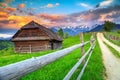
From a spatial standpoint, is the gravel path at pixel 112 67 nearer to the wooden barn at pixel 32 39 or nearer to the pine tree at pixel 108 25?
the wooden barn at pixel 32 39

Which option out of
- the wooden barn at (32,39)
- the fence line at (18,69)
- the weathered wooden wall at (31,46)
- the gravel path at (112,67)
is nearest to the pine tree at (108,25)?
the wooden barn at (32,39)

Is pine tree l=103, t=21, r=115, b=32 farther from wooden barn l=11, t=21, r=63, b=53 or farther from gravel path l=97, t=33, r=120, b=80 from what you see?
gravel path l=97, t=33, r=120, b=80

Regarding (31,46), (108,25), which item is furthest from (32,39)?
(108,25)

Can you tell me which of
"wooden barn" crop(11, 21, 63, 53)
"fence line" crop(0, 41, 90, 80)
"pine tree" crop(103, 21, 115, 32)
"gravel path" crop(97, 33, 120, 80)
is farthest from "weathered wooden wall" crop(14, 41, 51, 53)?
"pine tree" crop(103, 21, 115, 32)

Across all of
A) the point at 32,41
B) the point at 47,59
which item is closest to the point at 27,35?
the point at 32,41

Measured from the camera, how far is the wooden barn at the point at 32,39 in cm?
3319

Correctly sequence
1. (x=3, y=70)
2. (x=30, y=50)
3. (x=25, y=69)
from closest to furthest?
(x=3, y=70)
(x=25, y=69)
(x=30, y=50)

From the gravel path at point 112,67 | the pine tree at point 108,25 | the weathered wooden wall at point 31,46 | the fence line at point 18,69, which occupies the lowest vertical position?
the weathered wooden wall at point 31,46

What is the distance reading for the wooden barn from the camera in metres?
33.2

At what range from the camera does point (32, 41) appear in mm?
34312

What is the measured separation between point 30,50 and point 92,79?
2719 cm

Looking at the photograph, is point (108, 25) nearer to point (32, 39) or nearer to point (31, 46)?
point (31, 46)

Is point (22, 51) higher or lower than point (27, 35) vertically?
lower

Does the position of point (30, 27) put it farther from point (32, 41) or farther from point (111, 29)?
point (111, 29)
